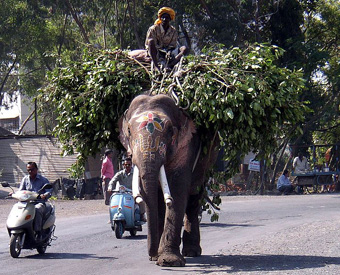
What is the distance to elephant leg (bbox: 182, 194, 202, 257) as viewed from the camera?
9500 mm

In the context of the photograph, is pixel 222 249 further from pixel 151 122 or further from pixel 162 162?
pixel 151 122

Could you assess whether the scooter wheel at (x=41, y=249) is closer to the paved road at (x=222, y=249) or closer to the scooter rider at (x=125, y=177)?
the paved road at (x=222, y=249)

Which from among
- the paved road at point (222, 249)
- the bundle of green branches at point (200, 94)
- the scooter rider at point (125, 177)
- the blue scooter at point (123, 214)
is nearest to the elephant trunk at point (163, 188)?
the paved road at point (222, 249)

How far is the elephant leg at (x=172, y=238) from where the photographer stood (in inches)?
323

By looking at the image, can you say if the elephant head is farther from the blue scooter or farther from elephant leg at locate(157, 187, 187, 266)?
the blue scooter

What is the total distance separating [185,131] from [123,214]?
4.28 meters

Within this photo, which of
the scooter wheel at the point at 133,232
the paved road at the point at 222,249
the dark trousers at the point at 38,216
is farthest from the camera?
the scooter wheel at the point at 133,232

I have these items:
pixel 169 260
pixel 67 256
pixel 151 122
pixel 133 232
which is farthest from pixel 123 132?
pixel 133 232

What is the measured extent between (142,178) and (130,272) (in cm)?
122

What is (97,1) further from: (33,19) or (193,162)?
(193,162)

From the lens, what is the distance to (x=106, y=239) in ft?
41.5

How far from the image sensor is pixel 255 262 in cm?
896

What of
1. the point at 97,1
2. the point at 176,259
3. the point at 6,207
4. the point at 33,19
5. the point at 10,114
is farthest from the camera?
the point at 10,114

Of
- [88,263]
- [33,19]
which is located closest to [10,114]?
[33,19]
